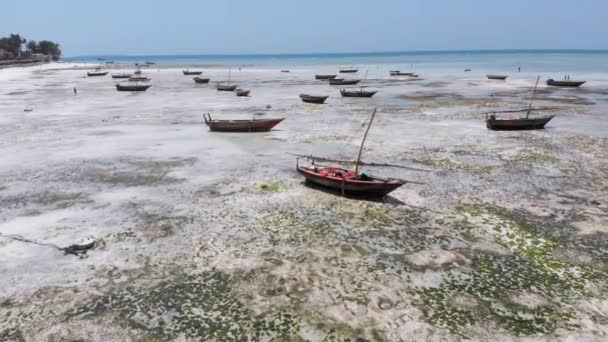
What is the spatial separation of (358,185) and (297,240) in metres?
4.70

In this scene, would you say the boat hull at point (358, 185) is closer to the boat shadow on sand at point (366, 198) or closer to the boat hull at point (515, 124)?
the boat shadow on sand at point (366, 198)

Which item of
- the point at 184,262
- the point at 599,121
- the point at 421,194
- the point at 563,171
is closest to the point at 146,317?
the point at 184,262

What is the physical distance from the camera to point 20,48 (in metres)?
159

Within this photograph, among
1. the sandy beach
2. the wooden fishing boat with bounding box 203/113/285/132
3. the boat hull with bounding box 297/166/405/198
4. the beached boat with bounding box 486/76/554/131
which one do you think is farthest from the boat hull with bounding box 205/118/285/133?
the beached boat with bounding box 486/76/554/131

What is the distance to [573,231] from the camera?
1700 cm

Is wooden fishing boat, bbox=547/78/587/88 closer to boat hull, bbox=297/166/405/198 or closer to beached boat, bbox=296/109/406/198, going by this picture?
beached boat, bbox=296/109/406/198

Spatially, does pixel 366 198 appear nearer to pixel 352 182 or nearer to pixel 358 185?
pixel 358 185

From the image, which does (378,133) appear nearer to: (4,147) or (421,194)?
(421,194)

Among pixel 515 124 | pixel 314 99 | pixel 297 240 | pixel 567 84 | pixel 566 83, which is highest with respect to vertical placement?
pixel 566 83

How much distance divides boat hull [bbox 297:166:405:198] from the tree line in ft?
510

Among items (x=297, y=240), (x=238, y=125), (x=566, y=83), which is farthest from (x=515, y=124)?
(x=566, y=83)

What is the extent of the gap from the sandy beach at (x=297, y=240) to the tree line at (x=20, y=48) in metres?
141

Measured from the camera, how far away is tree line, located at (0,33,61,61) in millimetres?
148625

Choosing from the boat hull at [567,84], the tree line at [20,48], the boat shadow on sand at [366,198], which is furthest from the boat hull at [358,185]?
the tree line at [20,48]
